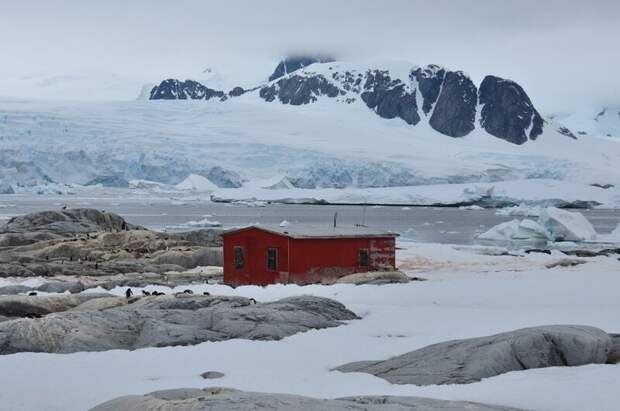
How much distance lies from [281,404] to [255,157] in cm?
8262

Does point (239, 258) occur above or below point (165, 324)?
below

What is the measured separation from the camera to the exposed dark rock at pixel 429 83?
17050 centimetres

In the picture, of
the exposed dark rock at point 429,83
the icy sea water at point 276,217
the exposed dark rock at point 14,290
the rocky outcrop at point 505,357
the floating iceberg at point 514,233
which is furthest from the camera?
the exposed dark rock at point 429,83

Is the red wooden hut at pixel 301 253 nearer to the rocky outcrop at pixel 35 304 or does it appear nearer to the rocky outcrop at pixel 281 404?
the rocky outcrop at pixel 35 304

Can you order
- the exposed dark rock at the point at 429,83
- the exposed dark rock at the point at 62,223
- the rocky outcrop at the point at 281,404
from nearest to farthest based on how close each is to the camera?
1. the rocky outcrop at the point at 281,404
2. the exposed dark rock at the point at 62,223
3. the exposed dark rock at the point at 429,83

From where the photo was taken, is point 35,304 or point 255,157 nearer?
point 35,304

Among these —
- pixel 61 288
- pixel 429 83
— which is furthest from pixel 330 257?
pixel 429 83

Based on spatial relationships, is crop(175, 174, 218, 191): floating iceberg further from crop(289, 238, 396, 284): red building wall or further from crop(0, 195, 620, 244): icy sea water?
crop(289, 238, 396, 284): red building wall

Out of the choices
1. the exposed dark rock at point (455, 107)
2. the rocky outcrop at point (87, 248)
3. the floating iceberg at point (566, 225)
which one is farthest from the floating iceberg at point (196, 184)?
the exposed dark rock at point (455, 107)

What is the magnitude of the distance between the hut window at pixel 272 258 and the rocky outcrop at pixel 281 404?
15104 millimetres

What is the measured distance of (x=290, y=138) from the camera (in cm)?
10200

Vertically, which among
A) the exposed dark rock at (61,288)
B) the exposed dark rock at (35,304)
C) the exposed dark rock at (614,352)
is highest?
the exposed dark rock at (614,352)

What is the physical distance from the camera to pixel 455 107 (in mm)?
166000

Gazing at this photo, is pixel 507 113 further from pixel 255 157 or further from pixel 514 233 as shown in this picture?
pixel 514 233
